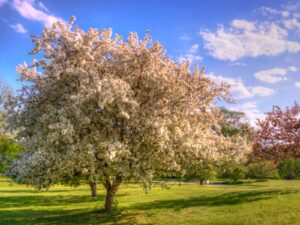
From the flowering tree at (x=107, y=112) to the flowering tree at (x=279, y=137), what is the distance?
10554 millimetres

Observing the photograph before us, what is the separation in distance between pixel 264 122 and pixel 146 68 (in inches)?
657

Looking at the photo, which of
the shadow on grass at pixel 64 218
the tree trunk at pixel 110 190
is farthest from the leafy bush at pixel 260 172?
the shadow on grass at pixel 64 218

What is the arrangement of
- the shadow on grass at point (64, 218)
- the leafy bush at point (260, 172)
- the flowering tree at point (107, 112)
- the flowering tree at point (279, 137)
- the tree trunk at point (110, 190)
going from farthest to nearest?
the leafy bush at point (260, 172), the flowering tree at point (279, 137), the tree trunk at point (110, 190), the shadow on grass at point (64, 218), the flowering tree at point (107, 112)

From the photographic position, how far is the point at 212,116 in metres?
17.0

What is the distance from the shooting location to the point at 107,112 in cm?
1397

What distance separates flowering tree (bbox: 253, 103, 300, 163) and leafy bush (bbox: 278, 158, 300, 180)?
35.5 m

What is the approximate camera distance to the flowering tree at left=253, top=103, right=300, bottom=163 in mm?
25797

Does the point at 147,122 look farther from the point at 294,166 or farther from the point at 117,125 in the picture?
the point at 294,166

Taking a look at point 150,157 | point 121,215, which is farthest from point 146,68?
point 121,215

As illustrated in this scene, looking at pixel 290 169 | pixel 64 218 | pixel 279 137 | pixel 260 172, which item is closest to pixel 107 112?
pixel 64 218

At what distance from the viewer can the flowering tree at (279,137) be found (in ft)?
84.6

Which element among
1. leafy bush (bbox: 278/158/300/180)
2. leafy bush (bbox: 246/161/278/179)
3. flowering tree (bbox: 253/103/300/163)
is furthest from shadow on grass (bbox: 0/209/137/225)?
leafy bush (bbox: 278/158/300/180)

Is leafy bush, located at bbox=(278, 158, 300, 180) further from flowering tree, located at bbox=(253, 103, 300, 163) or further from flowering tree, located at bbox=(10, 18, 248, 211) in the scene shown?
flowering tree, located at bbox=(10, 18, 248, 211)

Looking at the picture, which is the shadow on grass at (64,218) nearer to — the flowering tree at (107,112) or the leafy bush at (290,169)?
the flowering tree at (107,112)
